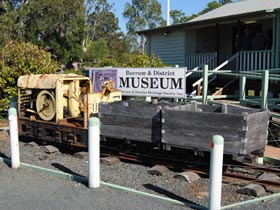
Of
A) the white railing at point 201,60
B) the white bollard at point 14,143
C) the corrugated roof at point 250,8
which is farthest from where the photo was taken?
the white railing at point 201,60

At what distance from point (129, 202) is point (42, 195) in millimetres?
1279

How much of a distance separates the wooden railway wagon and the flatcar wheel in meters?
1.62

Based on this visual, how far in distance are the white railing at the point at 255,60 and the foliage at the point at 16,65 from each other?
7.13m

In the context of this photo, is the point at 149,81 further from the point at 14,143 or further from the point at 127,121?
the point at 14,143

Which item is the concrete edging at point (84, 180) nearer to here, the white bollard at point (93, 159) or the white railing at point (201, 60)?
the white bollard at point (93, 159)

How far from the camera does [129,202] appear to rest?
5547 millimetres

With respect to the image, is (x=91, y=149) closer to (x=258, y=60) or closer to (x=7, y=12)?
(x=258, y=60)

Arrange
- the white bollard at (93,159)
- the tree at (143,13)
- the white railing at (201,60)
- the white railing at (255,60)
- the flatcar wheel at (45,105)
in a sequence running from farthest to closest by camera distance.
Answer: the tree at (143,13) < the white railing at (201,60) < the white railing at (255,60) < the flatcar wheel at (45,105) < the white bollard at (93,159)

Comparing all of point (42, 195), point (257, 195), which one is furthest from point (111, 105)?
point (257, 195)

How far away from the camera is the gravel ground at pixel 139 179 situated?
594 cm

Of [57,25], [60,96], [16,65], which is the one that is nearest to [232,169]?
[60,96]

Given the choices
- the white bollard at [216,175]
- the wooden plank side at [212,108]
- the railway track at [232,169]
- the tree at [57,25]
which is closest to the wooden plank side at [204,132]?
the railway track at [232,169]

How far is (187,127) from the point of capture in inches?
277

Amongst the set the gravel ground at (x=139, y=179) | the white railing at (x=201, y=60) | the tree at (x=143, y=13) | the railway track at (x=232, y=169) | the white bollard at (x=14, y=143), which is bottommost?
the gravel ground at (x=139, y=179)
